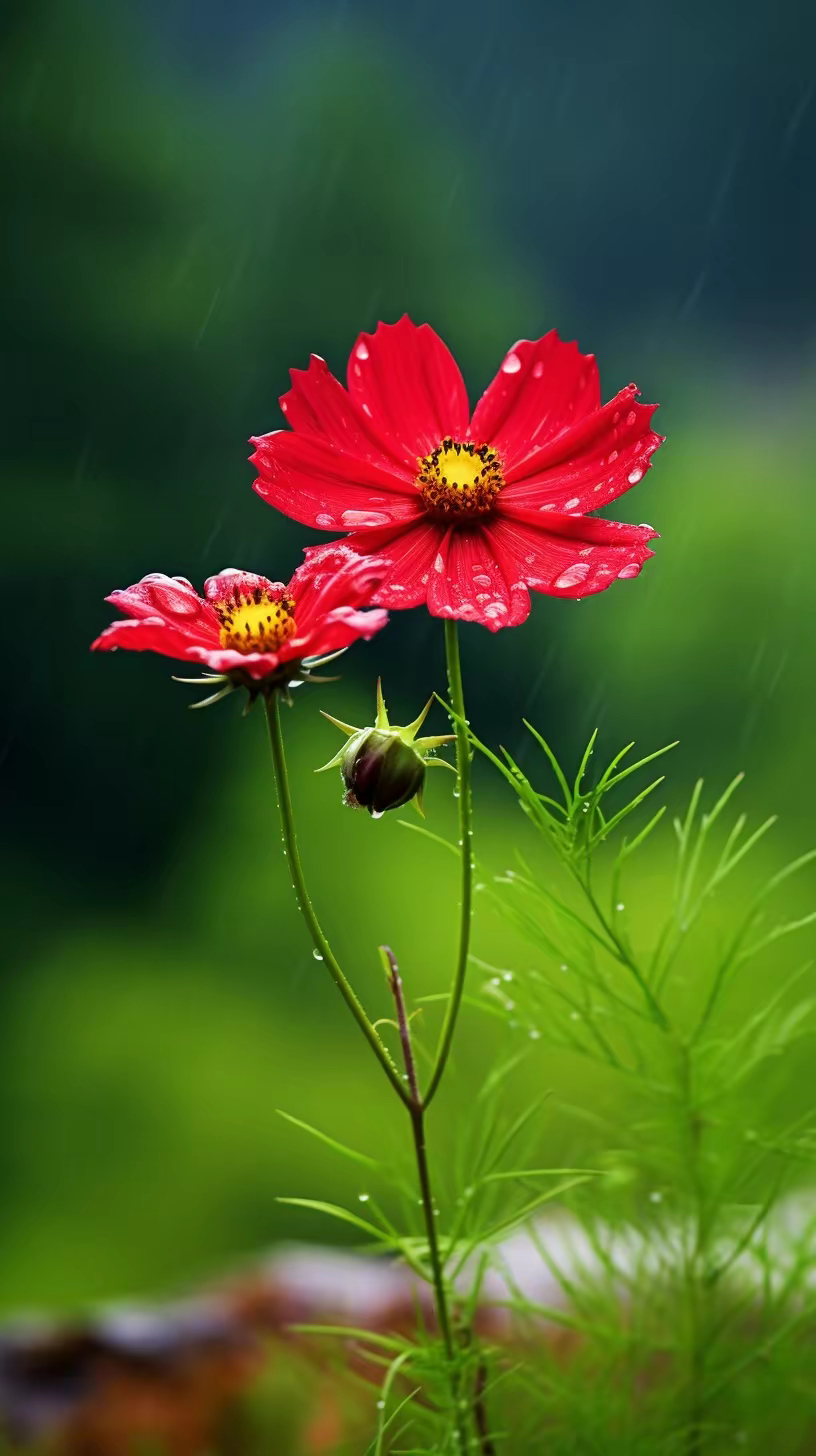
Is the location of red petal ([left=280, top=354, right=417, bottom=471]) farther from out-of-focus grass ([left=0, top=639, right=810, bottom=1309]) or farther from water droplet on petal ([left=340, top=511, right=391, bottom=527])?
out-of-focus grass ([left=0, top=639, right=810, bottom=1309])

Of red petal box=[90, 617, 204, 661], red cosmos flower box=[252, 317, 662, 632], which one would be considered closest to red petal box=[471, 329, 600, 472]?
red cosmos flower box=[252, 317, 662, 632]

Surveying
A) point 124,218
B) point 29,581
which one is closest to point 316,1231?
point 29,581

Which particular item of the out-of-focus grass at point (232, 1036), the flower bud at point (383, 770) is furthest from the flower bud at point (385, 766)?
the out-of-focus grass at point (232, 1036)

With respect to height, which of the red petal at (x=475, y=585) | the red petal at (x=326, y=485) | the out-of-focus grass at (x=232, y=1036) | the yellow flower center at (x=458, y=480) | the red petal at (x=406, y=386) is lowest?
the out-of-focus grass at (x=232, y=1036)

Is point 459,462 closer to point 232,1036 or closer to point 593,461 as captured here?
point 593,461

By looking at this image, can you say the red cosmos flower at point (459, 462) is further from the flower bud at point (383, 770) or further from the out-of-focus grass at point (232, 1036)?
the out-of-focus grass at point (232, 1036)

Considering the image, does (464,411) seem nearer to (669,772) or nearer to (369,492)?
(369,492)
